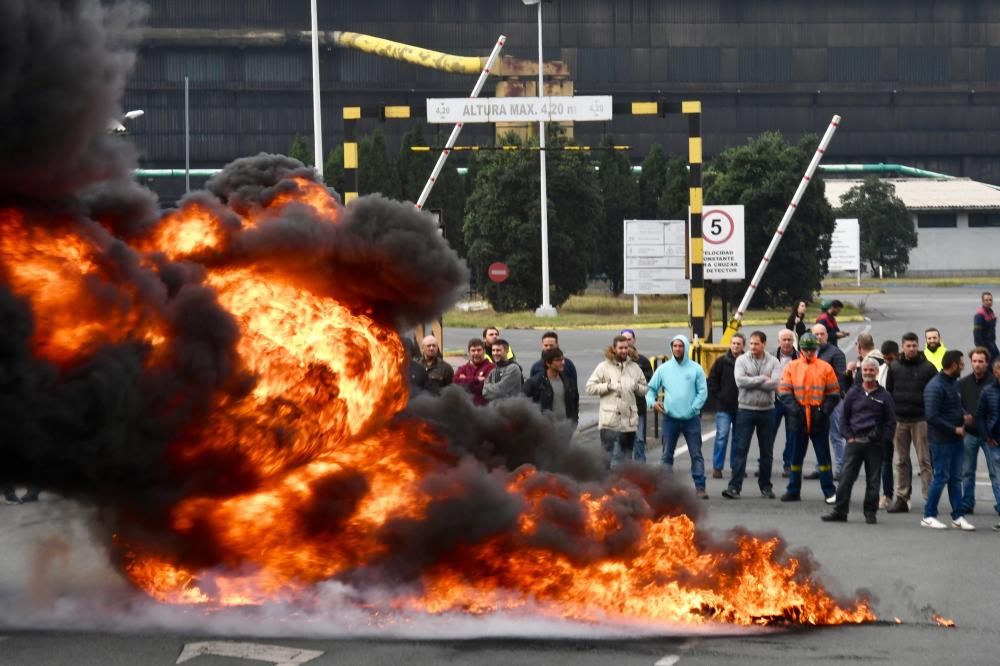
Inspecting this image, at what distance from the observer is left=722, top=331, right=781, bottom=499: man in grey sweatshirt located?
17.5 m

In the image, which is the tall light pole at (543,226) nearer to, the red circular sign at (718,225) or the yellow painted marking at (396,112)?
the red circular sign at (718,225)

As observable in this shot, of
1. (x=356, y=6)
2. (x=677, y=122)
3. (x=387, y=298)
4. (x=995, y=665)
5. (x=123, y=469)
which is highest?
(x=356, y=6)

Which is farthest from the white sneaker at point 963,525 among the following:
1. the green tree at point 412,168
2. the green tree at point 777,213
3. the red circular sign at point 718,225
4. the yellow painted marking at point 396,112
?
the green tree at point 412,168

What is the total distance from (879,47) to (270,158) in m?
86.5

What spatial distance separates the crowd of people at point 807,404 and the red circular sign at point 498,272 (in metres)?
32.9

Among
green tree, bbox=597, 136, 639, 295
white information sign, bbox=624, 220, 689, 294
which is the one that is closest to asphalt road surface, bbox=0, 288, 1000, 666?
white information sign, bbox=624, 220, 689, 294

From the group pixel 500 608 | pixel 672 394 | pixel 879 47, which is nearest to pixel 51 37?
pixel 500 608

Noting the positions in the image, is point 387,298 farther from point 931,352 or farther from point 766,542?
point 931,352

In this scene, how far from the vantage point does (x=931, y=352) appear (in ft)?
62.8

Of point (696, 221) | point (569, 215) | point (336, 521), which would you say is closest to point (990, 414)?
point (336, 521)

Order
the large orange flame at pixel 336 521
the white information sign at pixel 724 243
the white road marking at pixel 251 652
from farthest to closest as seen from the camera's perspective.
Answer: the white information sign at pixel 724 243
the large orange flame at pixel 336 521
the white road marking at pixel 251 652

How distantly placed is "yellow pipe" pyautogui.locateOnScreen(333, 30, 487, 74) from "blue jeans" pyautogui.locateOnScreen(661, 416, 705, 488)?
2095 inches

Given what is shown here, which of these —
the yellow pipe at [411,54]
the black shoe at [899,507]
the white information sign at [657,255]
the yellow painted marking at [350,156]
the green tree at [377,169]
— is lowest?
the black shoe at [899,507]

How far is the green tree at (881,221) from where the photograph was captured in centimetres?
8388
